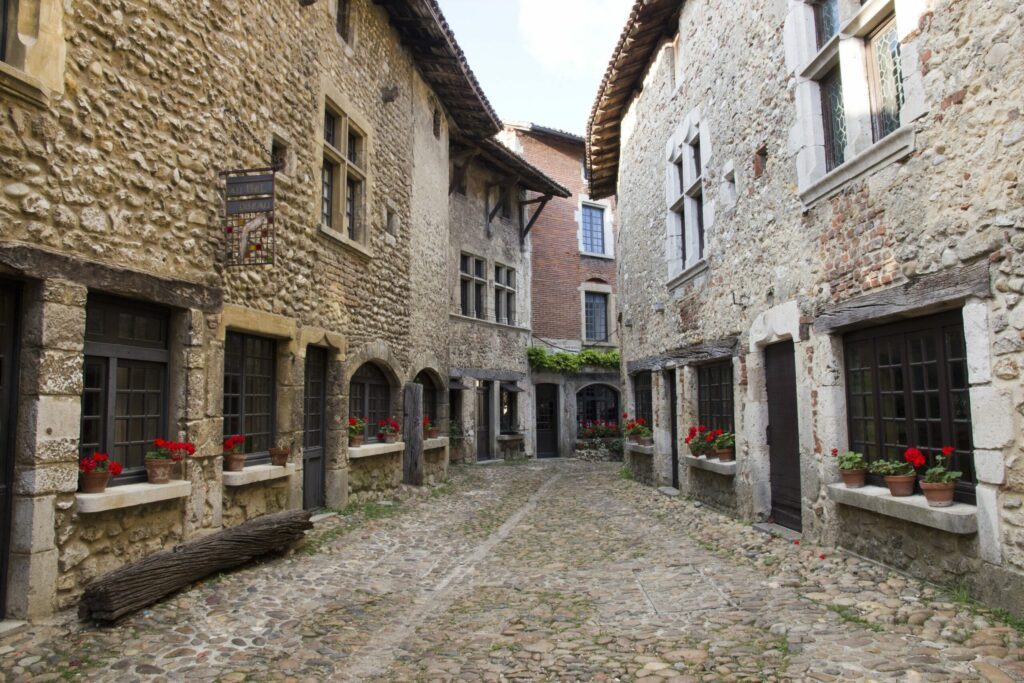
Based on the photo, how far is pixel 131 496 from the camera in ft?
14.8

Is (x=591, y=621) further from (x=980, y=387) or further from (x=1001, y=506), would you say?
(x=980, y=387)

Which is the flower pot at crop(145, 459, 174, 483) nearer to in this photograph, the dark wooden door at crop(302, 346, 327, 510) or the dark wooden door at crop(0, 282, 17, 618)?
the dark wooden door at crop(0, 282, 17, 618)

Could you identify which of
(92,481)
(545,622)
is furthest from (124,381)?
(545,622)

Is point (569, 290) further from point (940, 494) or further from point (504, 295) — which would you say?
point (940, 494)

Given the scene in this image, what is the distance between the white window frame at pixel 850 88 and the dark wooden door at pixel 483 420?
10.8m

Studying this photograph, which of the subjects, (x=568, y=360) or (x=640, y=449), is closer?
(x=640, y=449)

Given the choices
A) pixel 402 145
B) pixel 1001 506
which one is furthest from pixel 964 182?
pixel 402 145

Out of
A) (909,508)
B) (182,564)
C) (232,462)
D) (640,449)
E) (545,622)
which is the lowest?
(545,622)

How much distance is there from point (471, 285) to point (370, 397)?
21.6 ft

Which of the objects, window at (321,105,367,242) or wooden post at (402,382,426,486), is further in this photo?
wooden post at (402,382,426,486)

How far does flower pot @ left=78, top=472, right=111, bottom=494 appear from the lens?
428 centimetres

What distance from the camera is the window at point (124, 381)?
458cm

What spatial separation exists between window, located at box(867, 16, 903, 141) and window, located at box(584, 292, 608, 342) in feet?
46.5

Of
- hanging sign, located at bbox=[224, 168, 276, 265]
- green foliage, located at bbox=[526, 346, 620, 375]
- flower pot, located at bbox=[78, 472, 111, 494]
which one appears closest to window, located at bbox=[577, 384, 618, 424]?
green foliage, located at bbox=[526, 346, 620, 375]
